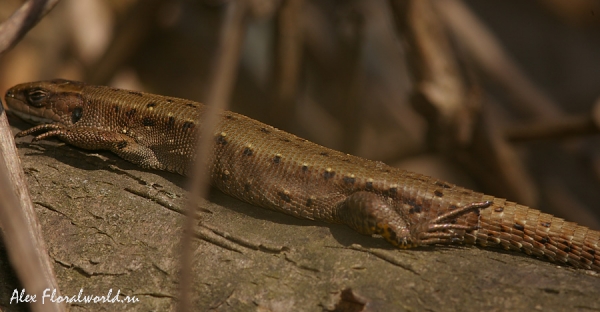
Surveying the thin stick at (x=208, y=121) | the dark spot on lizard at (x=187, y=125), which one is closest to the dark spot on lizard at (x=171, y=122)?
the dark spot on lizard at (x=187, y=125)

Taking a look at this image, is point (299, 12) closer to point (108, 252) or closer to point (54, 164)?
point (54, 164)

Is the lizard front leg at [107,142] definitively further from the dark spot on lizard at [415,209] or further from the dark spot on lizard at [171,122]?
the dark spot on lizard at [415,209]

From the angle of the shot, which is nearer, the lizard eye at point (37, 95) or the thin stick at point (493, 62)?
the lizard eye at point (37, 95)

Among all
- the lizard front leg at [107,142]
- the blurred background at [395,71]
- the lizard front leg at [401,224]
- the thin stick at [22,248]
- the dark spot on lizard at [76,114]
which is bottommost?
the thin stick at [22,248]

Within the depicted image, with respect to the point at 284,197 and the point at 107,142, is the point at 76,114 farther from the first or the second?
the point at 284,197

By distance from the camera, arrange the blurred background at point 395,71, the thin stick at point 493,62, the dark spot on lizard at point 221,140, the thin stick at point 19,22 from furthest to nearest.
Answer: the thin stick at point 493,62 < the blurred background at point 395,71 < the dark spot on lizard at point 221,140 < the thin stick at point 19,22

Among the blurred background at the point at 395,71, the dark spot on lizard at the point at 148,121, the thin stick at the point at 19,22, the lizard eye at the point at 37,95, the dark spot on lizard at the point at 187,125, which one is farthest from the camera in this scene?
the blurred background at the point at 395,71

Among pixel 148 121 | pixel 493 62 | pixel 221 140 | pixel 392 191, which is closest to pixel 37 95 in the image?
pixel 148 121

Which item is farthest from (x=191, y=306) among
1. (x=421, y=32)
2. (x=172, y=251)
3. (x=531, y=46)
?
(x=531, y=46)
